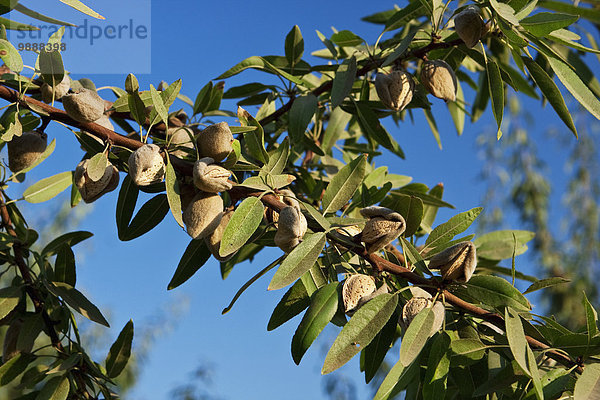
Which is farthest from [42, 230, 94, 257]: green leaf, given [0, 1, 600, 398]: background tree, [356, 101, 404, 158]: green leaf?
[356, 101, 404, 158]: green leaf

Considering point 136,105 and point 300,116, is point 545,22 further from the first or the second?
point 136,105

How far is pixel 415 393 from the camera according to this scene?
808 millimetres

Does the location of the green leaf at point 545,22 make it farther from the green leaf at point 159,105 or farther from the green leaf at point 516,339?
the green leaf at point 159,105

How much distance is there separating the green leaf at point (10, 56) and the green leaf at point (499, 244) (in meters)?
0.91

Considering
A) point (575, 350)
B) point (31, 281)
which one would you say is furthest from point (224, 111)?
point (575, 350)

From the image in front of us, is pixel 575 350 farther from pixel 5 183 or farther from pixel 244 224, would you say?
pixel 5 183

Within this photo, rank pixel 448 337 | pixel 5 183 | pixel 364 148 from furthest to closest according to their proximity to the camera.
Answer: pixel 364 148, pixel 5 183, pixel 448 337

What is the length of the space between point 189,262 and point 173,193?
23 centimetres

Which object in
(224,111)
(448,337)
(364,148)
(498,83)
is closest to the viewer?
(448,337)

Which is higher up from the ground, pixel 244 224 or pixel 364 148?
pixel 364 148

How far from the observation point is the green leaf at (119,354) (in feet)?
3.71

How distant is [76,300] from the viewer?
3.28ft

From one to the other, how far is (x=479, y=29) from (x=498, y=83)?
9cm

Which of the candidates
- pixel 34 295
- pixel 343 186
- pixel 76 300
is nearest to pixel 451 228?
pixel 343 186
